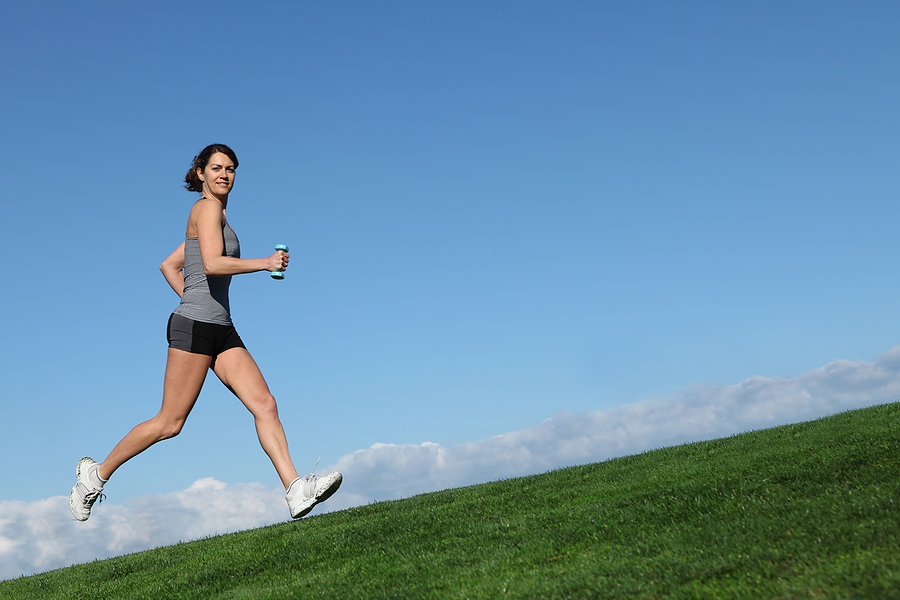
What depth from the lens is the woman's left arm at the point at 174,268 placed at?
687 centimetres

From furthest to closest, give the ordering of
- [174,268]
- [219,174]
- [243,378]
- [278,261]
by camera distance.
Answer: [174,268] < [219,174] < [243,378] < [278,261]

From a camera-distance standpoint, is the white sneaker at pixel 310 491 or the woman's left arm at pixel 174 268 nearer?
the white sneaker at pixel 310 491

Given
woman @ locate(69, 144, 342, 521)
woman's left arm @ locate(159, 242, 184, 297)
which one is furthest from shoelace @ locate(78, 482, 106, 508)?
woman's left arm @ locate(159, 242, 184, 297)

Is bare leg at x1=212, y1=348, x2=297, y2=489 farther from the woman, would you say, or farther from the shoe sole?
the shoe sole

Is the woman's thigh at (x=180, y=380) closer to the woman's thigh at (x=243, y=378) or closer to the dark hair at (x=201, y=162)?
the woman's thigh at (x=243, y=378)

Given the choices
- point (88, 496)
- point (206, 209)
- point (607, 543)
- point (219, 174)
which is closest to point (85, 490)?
point (88, 496)

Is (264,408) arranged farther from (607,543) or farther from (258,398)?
(607,543)

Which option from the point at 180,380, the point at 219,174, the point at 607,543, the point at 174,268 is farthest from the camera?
the point at 174,268

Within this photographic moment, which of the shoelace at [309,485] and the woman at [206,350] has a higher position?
the woman at [206,350]

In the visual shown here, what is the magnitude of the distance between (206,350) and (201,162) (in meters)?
1.78

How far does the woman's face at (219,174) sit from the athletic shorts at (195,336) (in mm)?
1211

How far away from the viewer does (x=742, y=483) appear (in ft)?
20.1

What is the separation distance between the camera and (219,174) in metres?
6.36

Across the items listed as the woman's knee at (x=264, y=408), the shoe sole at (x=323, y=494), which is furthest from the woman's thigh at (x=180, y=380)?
the shoe sole at (x=323, y=494)
